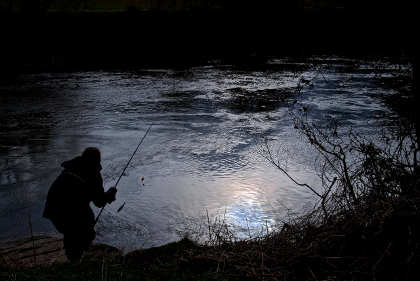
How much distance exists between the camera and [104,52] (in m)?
37.8

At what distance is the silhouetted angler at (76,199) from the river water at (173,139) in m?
1.78

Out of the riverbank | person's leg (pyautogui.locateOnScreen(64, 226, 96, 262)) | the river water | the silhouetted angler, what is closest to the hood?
the silhouetted angler

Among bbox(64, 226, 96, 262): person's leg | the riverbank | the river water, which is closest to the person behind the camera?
the riverbank

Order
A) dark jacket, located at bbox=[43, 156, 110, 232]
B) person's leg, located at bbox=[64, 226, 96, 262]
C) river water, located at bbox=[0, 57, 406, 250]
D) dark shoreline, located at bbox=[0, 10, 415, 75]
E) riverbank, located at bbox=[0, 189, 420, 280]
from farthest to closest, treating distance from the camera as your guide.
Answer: dark shoreline, located at bbox=[0, 10, 415, 75]
river water, located at bbox=[0, 57, 406, 250]
person's leg, located at bbox=[64, 226, 96, 262]
dark jacket, located at bbox=[43, 156, 110, 232]
riverbank, located at bbox=[0, 189, 420, 280]

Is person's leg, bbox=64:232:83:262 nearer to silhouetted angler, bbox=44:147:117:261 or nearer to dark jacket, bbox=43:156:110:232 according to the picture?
silhouetted angler, bbox=44:147:117:261

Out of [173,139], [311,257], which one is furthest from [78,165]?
[173,139]

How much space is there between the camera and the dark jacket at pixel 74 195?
506 cm

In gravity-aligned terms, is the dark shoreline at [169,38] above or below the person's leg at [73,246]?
above

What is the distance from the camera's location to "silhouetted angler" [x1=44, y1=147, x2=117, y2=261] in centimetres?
507

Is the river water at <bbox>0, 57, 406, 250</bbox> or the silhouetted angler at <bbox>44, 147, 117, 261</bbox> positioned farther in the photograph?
the river water at <bbox>0, 57, 406, 250</bbox>

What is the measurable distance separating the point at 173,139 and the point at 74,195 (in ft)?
26.7

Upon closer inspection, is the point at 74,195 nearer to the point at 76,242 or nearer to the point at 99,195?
the point at 99,195

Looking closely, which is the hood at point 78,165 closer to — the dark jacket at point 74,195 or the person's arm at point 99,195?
the dark jacket at point 74,195

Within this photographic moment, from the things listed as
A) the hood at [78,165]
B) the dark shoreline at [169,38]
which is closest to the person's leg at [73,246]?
the hood at [78,165]
